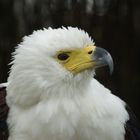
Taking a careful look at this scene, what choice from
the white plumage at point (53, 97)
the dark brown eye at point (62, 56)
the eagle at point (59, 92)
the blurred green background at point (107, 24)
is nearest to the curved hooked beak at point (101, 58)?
the eagle at point (59, 92)

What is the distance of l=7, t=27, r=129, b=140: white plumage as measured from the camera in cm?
625

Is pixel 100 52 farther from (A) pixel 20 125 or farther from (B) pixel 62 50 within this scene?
(A) pixel 20 125

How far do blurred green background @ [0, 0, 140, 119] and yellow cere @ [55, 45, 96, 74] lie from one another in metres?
3.91

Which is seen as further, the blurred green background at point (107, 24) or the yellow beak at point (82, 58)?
the blurred green background at point (107, 24)

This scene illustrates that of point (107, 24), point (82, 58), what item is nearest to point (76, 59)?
point (82, 58)

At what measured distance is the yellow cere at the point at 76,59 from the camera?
20.5 ft

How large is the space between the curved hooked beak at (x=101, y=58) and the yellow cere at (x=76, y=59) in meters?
0.04

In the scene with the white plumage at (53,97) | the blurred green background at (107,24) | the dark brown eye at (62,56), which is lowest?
the blurred green background at (107,24)

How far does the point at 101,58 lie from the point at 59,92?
411mm

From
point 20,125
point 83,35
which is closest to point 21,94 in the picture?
point 20,125

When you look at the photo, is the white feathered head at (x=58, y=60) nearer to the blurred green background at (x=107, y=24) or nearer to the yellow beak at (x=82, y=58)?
the yellow beak at (x=82, y=58)

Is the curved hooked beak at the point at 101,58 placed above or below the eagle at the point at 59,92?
above

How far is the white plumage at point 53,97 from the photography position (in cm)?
625

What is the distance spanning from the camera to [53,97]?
20.7 feet
